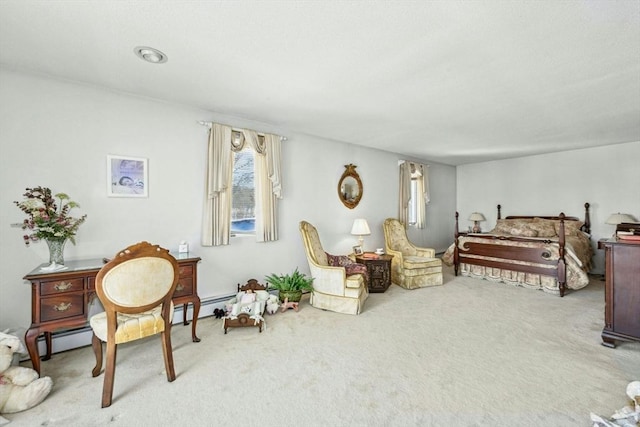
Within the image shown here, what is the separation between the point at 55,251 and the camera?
8.08ft

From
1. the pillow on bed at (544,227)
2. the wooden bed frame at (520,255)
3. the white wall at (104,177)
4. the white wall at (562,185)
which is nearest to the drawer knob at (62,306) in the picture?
the white wall at (104,177)

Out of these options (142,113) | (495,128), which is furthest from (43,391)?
(495,128)

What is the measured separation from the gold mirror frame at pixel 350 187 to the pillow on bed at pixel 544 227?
380 centimetres

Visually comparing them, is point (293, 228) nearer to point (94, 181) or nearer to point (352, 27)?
point (94, 181)

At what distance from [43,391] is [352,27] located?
10.9 ft

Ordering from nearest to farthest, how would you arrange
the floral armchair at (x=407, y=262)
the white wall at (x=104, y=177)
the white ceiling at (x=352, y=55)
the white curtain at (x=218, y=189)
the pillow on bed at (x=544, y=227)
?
the white ceiling at (x=352, y=55), the white wall at (x=104, y=177), the white curtain at (x=218, y=189), the floral armchair at (x=407, y=262), the pillow on bed at (x=544, y=227)

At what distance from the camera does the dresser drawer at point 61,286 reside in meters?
2.20

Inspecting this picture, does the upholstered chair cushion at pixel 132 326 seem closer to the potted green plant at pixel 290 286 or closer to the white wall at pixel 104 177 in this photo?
the white wall at pixel 104 177

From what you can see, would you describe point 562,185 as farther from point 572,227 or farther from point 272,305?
point 272,305

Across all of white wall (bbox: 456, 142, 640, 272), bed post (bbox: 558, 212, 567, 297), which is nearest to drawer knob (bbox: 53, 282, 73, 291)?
bed post (bbox: 558, 212, 567, 297)

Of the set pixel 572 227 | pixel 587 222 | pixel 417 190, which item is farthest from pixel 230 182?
pixel 587 222

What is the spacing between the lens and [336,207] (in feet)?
16.7

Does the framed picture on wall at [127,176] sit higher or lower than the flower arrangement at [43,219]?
higher

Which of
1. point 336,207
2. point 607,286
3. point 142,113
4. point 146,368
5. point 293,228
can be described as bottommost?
point 146,368
